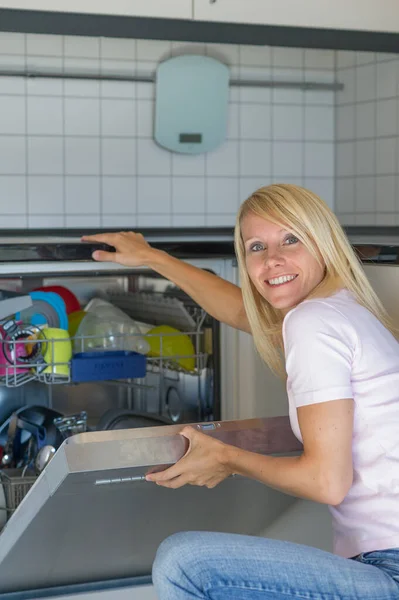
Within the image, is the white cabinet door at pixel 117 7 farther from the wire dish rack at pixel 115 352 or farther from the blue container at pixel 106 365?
the blue container at pixel 106 365

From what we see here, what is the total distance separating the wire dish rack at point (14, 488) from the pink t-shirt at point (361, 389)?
68 cm

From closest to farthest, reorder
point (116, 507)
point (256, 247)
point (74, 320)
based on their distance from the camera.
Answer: point (116, 507), point (256, 247), point (74, 320)

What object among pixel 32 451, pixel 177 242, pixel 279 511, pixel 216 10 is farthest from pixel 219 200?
pixel 279 511

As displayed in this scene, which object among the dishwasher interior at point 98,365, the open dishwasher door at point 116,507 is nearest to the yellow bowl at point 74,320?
the dishwasher interior at point 98,365

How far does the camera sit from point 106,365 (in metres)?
1.77

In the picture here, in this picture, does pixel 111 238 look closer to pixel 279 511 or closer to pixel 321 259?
pixel 321 259

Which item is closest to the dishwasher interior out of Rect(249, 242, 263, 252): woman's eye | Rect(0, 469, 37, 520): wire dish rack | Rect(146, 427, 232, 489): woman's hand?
Rect(0, 469, 37, 520): wire dish rack

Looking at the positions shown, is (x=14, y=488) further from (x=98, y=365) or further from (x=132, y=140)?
(x=132, y=140)

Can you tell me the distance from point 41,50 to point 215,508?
1653 mm

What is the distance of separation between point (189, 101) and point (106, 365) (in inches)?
44.6

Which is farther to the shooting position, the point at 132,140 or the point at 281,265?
the point at 132,140

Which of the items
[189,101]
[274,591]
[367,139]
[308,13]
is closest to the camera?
[274,591]

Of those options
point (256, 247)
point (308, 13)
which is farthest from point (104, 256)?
point (308, 13)

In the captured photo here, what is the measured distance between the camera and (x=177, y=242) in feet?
5.60
